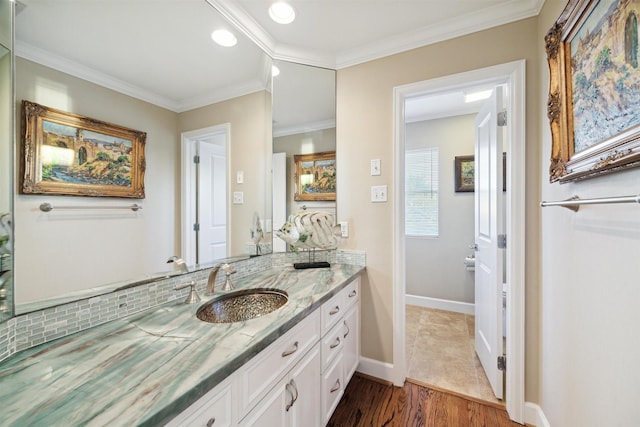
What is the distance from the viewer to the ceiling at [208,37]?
925 mm

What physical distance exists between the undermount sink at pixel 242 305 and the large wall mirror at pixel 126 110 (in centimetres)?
27

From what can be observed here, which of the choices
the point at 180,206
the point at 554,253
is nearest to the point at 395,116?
the point at 554,253

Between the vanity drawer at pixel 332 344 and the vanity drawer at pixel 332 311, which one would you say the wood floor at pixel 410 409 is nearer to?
the vanity drawer at pixel 332 344

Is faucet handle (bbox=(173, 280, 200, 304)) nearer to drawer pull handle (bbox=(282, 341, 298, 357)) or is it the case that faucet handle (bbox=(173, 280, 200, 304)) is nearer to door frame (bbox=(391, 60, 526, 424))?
drawer pull handle (bbox=(282, 341, 298, 357))

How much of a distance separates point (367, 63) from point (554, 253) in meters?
1.73

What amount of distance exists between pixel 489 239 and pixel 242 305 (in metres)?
1.71

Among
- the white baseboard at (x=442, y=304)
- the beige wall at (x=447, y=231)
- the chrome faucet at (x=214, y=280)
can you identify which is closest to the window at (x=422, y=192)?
the beige wall at (x=447, y=231)

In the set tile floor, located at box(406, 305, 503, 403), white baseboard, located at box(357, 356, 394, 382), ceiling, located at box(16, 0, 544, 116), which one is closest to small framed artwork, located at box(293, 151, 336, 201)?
ceiling, located at box(16, 0, 544, 116)

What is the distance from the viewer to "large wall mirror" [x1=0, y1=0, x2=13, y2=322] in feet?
2.60

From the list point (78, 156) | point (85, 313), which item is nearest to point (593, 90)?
point (78, 156)

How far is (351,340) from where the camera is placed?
178 centimetres

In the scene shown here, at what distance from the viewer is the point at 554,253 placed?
4.36 ft

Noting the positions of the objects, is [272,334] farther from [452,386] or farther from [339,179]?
[452,386]

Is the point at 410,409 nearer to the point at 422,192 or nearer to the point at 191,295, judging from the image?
the point at 191,295
